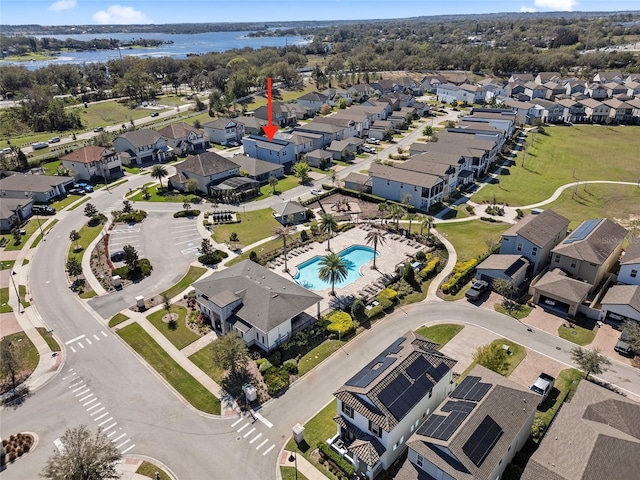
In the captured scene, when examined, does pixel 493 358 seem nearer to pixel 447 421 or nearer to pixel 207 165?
pixel 447 421

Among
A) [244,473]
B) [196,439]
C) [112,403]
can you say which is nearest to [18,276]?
[112,403]

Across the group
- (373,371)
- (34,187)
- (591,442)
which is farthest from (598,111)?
(34,187)

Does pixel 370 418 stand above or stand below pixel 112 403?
above

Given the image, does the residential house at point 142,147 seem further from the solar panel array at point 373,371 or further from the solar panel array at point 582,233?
the solar panel array at point 582,233

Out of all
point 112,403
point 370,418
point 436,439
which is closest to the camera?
point 436,439

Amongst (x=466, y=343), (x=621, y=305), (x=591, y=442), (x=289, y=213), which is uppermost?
(x=591, y=442)

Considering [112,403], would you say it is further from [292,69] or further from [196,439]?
[292,69]
